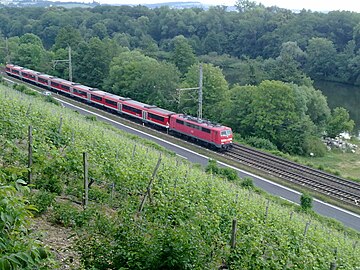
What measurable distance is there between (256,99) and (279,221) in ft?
80.5

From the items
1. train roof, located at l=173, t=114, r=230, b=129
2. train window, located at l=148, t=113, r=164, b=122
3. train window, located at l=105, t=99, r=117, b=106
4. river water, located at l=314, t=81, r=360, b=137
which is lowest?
river water, located at l=314, t=81, r=360, b=137

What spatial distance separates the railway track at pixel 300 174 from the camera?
941 inches

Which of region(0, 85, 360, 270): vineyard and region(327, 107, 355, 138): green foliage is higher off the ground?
region(0, 85, 360, 270): vineyard

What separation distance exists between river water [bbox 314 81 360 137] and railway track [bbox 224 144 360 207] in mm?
19663

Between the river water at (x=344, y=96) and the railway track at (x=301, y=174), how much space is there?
1966 cm

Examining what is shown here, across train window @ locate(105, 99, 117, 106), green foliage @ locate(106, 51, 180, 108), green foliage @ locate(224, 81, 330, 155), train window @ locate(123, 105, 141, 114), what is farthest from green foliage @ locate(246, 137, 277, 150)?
train window @ locate(105, 99, 117, 106)

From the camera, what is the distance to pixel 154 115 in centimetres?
3403

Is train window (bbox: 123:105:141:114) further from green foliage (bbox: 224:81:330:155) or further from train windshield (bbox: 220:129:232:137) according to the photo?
train windshield (bbox: 220:129:232:137)

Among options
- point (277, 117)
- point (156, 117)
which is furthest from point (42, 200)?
point (277, 117)

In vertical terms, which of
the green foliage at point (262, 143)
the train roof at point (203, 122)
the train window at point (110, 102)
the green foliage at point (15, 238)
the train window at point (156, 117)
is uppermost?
the green foliage at point (15, 238)

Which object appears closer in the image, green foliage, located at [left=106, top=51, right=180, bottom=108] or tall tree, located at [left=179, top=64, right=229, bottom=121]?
tall tree, located at [left=179, top=64, right=229, bottom=121]

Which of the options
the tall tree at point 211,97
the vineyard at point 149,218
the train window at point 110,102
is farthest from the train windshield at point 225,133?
the vineyard at point 149,218

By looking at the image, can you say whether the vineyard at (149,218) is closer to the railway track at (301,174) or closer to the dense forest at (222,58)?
the railway track at (301,174)

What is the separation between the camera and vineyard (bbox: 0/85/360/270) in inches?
314
